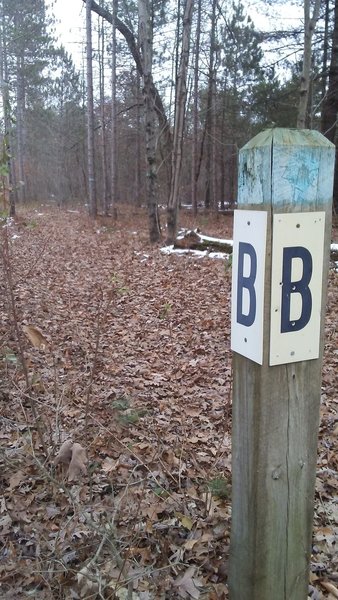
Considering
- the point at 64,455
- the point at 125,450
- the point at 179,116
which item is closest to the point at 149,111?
the point at 179,116

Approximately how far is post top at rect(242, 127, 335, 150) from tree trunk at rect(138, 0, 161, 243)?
10930mm

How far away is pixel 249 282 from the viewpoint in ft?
4.66

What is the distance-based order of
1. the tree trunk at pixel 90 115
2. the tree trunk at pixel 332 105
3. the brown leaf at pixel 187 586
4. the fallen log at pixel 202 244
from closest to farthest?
the brown leaf at pixel 187 586 < the fallen log at pixel 202 244 < the tree trunk at pixel 332 105 < the tree trunk at pixel 90 115

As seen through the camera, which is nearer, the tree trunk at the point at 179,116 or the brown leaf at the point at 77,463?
the brown leaf at the point at 77,463

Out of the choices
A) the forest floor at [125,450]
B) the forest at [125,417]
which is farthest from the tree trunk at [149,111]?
the forest floor at [125,450]

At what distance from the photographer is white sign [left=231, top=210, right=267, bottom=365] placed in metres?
1.37

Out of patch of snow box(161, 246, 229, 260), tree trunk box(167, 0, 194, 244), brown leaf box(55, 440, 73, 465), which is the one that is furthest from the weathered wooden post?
tree trunk box(167, 0, 194, 244)

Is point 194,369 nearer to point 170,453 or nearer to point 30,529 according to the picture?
point 170,453

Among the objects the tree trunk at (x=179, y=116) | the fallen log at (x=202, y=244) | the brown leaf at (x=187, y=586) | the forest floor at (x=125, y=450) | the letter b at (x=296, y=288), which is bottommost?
the brown leaf at (x=187, y=586)

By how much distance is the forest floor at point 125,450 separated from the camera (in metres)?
2.21

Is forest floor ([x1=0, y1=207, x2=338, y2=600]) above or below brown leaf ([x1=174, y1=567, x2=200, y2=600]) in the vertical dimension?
above

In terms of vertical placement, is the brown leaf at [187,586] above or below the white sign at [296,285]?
below

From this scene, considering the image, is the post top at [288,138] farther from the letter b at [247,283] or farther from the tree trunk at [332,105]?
the tree trunk at [332,105]

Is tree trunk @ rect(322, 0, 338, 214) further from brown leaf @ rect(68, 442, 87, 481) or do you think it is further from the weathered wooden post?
the weathered wooden post
